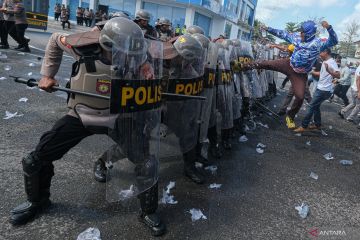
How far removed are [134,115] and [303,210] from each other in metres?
2.34

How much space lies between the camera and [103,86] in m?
2.67

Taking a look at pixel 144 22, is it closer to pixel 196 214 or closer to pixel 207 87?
pixel 207 87

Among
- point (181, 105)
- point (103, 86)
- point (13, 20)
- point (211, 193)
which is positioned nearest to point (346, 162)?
point (211, 193)

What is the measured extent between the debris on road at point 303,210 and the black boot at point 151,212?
5.35 feet

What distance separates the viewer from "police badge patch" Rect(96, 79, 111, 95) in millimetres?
2660

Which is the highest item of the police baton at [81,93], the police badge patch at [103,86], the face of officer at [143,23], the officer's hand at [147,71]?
the face of officer at [143,23]

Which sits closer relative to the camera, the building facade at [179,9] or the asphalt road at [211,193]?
the asphalt road at [211,193]

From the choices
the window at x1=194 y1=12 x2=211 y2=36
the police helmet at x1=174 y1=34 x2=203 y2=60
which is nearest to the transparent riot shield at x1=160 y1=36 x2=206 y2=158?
the police helmet at x1=174 y1=34 x2=203 y2=60

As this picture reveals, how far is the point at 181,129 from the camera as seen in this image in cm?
348

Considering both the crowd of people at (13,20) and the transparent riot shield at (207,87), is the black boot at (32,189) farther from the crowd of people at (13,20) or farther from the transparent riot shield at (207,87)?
the crowd of people at (13,20)

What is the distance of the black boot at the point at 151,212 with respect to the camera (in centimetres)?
292

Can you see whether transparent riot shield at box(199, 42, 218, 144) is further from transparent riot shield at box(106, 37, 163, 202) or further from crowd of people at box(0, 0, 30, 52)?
crowd of people at box(0, 0, 30, 52)

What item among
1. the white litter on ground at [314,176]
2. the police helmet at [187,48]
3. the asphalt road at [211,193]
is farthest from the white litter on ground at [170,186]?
the white litter on ground at [314,176]

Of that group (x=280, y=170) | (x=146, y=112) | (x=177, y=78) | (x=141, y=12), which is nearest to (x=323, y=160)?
(x=280, y=170)
